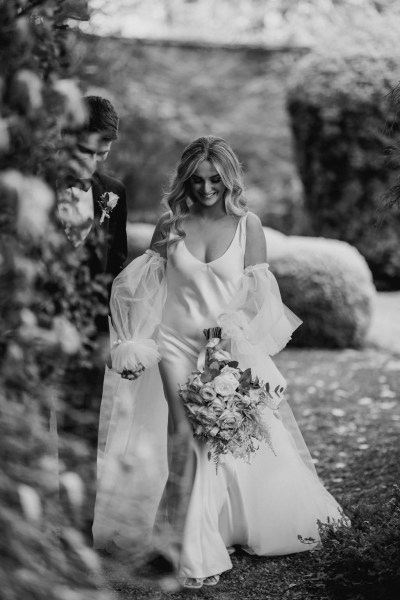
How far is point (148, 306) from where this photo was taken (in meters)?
4.41

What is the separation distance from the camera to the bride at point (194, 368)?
4.19m

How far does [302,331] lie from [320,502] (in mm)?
5420

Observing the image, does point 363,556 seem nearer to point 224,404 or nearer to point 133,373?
point 224,404

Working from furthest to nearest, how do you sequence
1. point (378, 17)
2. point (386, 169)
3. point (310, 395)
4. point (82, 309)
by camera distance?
point (378, 17) → point (386, 169) → point (310, 395) → point (82, 309)

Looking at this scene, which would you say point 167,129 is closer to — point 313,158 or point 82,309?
point 313,158

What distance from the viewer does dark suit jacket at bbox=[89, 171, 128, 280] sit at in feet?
13.8

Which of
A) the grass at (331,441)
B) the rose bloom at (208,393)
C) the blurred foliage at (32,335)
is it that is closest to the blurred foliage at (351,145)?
the grass at (331,441)

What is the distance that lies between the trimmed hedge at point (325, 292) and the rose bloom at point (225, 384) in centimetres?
568

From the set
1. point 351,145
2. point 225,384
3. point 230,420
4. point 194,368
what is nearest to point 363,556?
point 230,420

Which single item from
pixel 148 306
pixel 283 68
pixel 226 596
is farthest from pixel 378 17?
pixel 226 596

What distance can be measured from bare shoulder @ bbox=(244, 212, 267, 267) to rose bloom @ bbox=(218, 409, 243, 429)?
2.73 feet

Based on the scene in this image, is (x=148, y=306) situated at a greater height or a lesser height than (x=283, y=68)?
lesser

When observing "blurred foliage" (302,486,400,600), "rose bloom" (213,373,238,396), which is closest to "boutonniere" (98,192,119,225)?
"rose bloom" (213,373,238,396)

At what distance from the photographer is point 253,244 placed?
4418 mm
